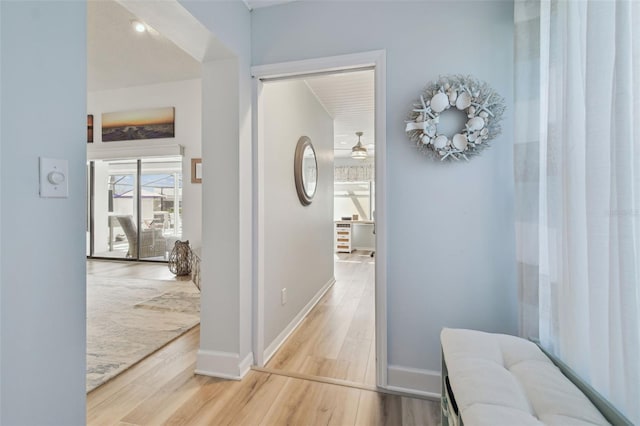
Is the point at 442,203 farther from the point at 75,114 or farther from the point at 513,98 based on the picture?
the point at 75,114

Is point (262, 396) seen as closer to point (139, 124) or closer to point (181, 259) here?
point (181, 259)

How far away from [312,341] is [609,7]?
8.38 ft

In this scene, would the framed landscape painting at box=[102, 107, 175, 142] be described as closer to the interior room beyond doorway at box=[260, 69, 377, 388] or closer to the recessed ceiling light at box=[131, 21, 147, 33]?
the recessed ceiling light at box=[131, 21, 147, 33]

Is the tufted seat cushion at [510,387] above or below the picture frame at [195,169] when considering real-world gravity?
below

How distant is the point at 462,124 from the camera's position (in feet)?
5.65

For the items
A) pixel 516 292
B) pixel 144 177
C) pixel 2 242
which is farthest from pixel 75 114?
pixel 144 177

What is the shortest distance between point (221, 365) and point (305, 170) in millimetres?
1948

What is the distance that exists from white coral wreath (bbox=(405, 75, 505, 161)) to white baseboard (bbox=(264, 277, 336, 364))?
1818 millimetres

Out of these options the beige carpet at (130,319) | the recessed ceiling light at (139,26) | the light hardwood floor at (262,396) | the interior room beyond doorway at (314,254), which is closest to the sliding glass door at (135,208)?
the beige carpet at (130,319)

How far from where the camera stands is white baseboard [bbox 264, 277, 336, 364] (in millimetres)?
2284

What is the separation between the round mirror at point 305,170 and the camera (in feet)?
9.71

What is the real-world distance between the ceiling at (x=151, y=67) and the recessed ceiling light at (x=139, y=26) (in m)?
0.04

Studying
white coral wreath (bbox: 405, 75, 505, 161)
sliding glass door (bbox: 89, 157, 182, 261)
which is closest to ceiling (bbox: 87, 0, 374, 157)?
white coral wreath (bbox: 405, 75, 505, 161)

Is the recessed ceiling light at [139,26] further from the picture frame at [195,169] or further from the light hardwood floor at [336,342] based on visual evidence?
the light hardwood floor at [336,342]
